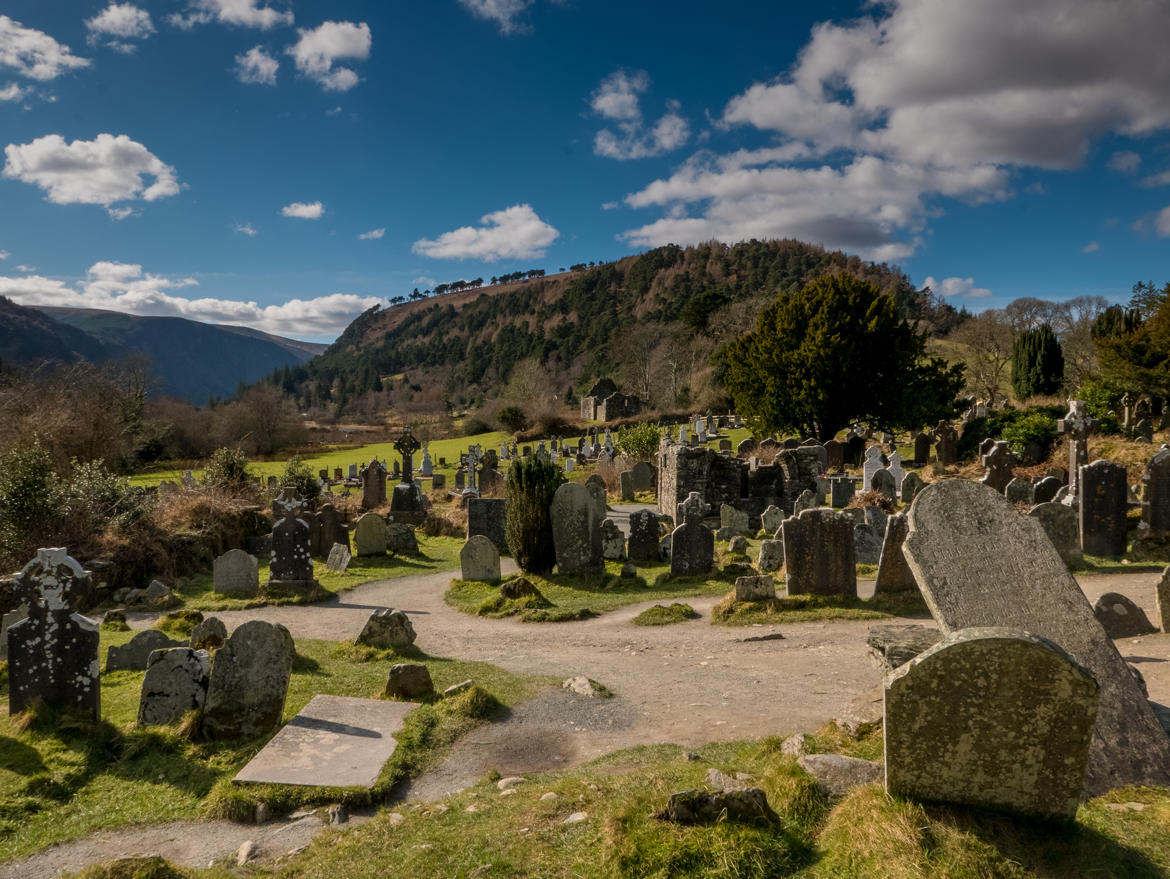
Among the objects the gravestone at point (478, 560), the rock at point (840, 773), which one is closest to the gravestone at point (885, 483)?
the gravestone at point (478, 560)

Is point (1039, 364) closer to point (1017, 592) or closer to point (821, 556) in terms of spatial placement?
point (821, 556)

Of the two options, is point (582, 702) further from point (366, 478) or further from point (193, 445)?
point (193, 445)

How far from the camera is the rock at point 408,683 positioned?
7254 millimetres

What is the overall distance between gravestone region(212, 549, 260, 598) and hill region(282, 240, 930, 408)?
39.1 meters

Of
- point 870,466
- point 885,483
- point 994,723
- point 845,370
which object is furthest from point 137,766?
point 845,370

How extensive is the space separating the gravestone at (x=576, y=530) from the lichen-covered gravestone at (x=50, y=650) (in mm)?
8179

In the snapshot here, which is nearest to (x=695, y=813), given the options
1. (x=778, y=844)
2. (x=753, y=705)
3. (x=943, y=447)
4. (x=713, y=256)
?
(x=778, y=844)

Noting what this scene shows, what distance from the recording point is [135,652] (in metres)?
8.52

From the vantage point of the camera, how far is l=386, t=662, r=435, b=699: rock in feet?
23.8

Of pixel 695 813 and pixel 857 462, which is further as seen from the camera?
pixel 857 462

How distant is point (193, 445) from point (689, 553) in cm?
4617

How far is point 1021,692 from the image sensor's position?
135 inches

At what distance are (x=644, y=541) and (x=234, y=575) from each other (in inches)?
312

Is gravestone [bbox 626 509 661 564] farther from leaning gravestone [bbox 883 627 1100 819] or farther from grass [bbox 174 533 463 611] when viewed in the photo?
leaning gravestone [bbox 883 627 1100 819]
